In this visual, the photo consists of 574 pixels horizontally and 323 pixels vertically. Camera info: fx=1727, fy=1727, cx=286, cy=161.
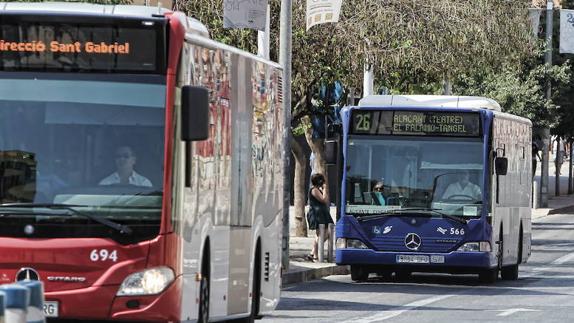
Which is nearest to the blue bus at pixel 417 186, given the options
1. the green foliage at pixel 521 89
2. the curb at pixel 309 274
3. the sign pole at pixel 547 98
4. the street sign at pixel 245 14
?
the curb at pixel 309 274

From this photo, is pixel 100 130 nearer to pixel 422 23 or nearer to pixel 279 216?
pixel 279 216

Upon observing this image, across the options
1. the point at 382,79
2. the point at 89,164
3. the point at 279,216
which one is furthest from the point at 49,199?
the point at 382,79

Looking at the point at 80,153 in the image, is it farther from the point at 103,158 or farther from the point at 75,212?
the point at 75,212

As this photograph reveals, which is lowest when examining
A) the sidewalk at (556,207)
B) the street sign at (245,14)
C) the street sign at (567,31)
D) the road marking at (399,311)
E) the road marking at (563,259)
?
the road marking at (399,311)

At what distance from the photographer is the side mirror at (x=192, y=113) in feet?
40.9

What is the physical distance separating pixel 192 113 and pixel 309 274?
49.1 feet

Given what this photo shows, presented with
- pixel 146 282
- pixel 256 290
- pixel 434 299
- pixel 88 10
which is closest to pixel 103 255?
pixel 146 282

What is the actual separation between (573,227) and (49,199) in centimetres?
4339

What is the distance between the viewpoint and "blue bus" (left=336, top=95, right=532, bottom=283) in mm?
26016

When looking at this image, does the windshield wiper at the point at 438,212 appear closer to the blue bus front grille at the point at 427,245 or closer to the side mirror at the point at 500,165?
the blue bus front grille at the point at 427,245

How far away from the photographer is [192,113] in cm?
1248

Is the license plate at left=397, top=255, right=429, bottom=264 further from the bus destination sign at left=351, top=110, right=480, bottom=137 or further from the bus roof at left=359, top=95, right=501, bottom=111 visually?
the bus roof at left=359, top=95, right=501, bottom=111

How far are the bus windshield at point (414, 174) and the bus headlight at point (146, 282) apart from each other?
1386 cm

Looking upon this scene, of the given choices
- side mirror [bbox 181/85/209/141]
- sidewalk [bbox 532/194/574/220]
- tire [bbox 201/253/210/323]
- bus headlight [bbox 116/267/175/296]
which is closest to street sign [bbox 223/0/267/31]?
tire [bbox 201/253/210/323]
